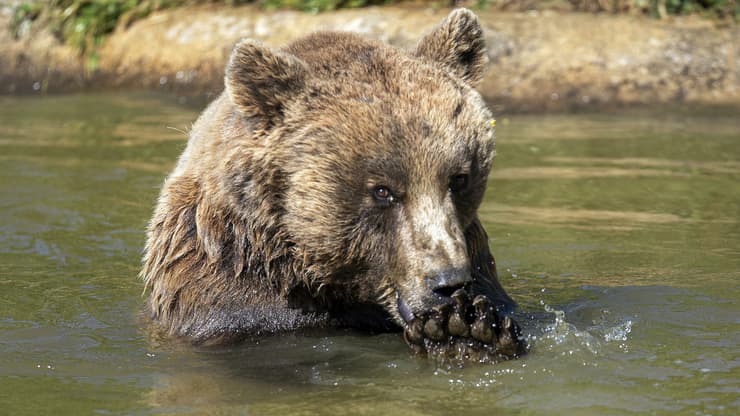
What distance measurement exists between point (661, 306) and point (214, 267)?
272cm

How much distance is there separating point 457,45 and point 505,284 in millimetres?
2163

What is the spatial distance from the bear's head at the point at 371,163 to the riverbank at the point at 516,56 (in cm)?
781

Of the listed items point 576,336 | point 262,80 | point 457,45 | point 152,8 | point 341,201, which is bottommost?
point 576,336

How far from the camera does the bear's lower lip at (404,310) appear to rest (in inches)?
218

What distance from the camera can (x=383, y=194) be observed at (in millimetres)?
5559

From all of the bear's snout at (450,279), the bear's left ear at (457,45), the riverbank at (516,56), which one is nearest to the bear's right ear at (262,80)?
the bear's left ear at (457,45)

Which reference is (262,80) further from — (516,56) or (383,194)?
(516,56)

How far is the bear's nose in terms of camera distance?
5.25 metres

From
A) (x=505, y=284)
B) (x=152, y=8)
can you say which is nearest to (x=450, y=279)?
(x=505, y=284)

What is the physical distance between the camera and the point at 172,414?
520cm

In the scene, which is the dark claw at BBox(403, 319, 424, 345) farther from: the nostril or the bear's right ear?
the bear's right ear

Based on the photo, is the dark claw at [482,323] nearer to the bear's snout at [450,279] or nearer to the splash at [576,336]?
the bear's snout at [450,279]

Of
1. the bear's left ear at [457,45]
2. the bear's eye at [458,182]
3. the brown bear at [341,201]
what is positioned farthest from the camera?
the bear's left ear at [457,45]

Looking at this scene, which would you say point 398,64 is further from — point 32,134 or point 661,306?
point 32,134
